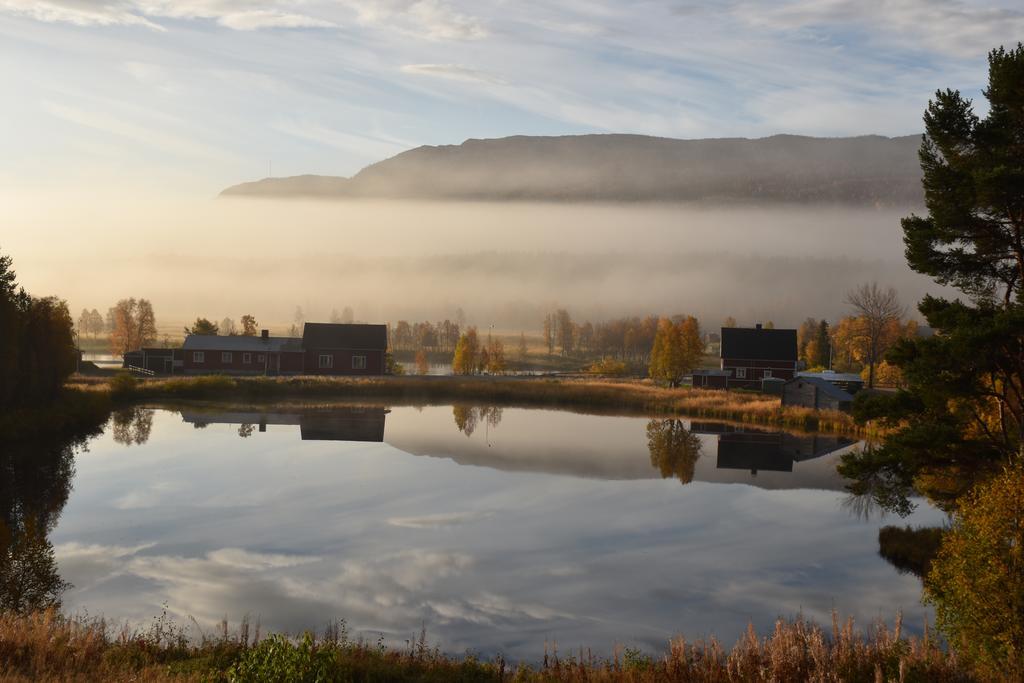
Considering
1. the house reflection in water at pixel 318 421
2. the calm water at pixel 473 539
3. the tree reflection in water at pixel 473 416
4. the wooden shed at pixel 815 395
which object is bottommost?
the calm water at pixel 473 539

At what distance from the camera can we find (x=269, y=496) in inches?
1243

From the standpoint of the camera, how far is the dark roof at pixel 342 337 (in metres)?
89.5

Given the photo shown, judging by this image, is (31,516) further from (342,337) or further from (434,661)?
(342,337)

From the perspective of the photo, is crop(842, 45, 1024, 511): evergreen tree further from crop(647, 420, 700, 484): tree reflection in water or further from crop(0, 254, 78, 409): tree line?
crop(0, 254, 78, 409): tree line

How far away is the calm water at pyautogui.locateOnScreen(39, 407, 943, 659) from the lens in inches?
761

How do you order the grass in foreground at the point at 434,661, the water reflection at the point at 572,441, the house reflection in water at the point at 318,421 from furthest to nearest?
the house reflection in water at the point at 318,421 → the water reflection at the point at 572,441 → the grass in foreground at the point at 434,661

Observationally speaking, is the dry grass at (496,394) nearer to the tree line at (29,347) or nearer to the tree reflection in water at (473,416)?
the tree reflection in water at (473,416)

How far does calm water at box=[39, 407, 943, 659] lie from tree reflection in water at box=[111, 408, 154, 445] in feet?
1.54

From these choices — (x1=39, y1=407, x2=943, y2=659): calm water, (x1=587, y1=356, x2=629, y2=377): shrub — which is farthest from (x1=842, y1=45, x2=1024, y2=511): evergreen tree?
(x1=587, y1=356, x2=629, y2=377): shrub

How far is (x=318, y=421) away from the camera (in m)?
55.3

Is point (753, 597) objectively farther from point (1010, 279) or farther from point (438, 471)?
point (438, 471)

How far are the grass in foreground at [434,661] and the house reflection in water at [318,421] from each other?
1286 inches

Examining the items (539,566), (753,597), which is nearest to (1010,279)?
(753,597)

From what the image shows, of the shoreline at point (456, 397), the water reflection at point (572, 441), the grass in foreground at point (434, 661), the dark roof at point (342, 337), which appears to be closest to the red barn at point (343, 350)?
the dark roof at point (342, 337)
